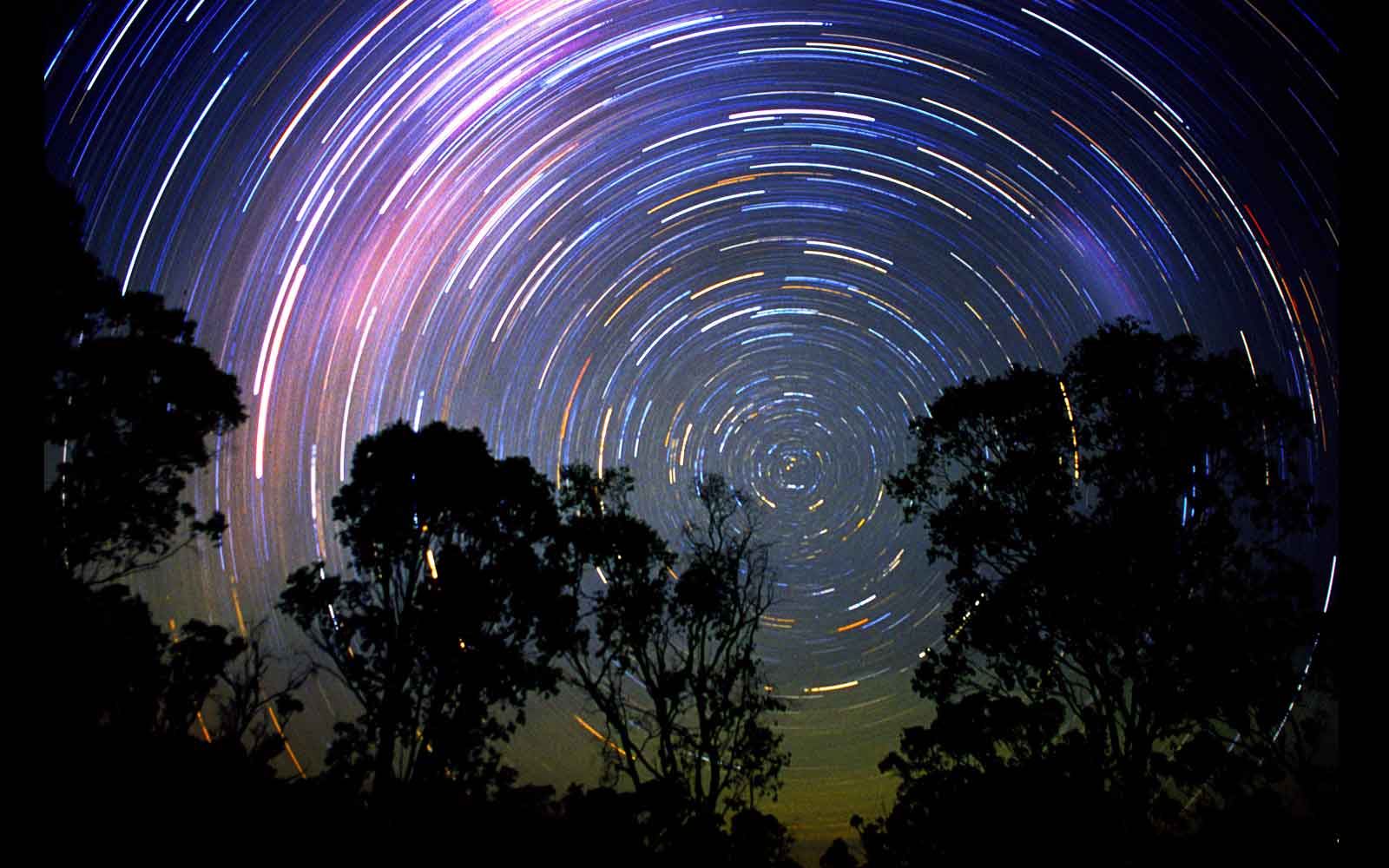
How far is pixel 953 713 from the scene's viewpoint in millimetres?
13906

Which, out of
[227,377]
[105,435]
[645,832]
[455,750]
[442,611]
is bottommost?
[645,832]

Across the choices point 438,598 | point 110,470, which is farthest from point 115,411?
point 438,598

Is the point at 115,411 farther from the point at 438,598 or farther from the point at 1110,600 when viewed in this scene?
the point at 1110,600

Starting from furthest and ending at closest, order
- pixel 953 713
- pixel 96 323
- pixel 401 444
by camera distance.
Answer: pixel 401 444 → pixel 953 713 → pixel 96 323

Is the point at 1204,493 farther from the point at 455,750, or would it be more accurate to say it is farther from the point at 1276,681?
the point at 455,750

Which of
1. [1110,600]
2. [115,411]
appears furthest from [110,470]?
[1110,600]

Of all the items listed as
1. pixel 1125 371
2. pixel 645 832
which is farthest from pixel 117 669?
pixel 1125 371

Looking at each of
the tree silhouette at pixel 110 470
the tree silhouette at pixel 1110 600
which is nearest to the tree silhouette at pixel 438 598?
the tree silhouette at pixel 110 470

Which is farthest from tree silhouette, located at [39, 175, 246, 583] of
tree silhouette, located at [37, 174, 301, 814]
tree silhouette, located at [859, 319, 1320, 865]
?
tree silhouette, located at [859, 319, 1320, 865]

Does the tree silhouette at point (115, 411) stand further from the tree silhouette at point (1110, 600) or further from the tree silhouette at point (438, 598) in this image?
the tree silhouette at point (1110, 600)

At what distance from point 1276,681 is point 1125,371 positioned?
5.89 meters

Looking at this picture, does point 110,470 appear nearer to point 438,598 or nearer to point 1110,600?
point 438,598

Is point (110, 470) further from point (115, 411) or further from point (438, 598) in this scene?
point (438, 598)

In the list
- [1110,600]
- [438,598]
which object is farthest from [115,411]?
[1110,600]
